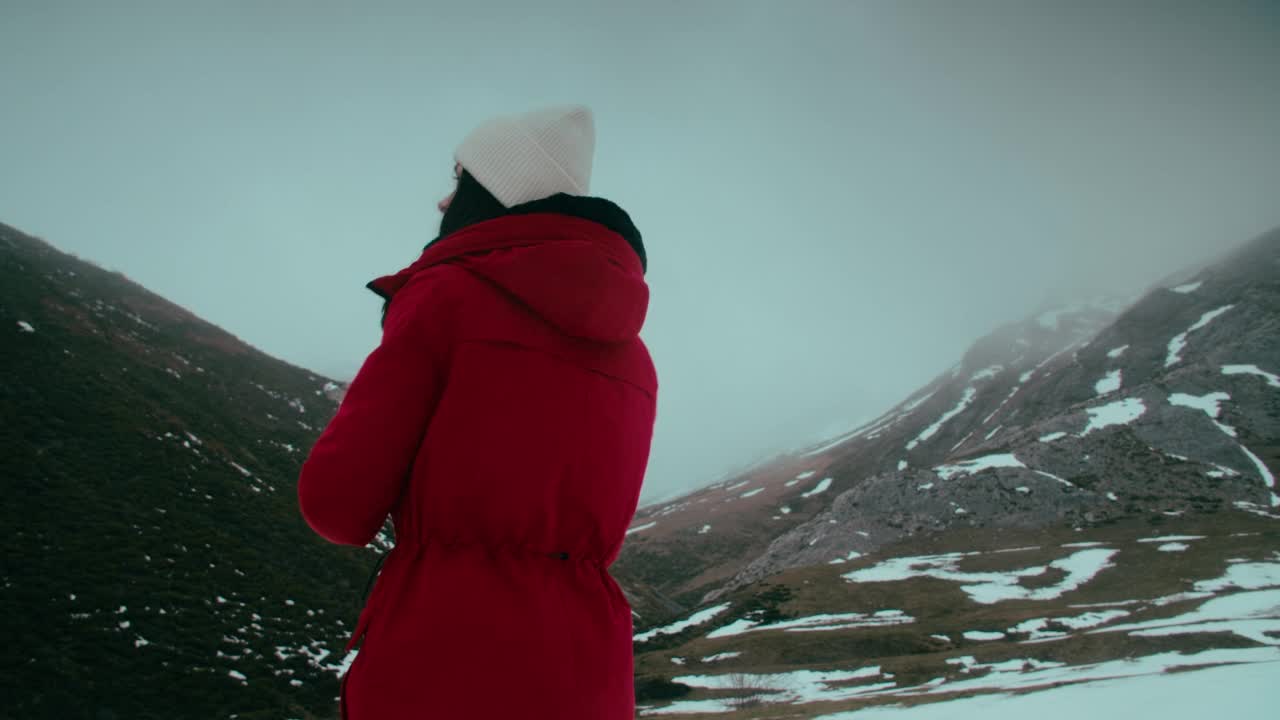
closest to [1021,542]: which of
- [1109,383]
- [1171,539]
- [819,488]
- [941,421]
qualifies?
[1171,539]

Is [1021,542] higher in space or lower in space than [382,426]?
lower

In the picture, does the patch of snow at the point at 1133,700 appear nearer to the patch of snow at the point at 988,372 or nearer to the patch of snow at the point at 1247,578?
the patch of snow at the point at 1247,578

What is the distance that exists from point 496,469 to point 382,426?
0.43 m

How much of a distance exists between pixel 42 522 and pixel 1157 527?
85.5 metres

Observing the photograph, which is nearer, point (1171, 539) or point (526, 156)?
point (526, 156)

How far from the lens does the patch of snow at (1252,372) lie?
77750 mm

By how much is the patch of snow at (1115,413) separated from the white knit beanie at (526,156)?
3753 inches

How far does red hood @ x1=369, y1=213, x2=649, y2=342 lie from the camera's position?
2.32 metres

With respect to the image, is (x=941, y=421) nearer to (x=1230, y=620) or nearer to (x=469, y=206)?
(x=1230, y=620)

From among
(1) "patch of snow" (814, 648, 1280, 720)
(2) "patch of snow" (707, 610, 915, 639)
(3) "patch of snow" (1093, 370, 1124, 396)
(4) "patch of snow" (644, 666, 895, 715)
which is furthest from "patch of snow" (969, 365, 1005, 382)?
(1) "patch of snow" (814, 648, 1280, 720)

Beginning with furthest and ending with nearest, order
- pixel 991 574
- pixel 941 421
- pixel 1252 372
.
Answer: pixel 941 421 < pixel 1252 372 < pixel 991 574

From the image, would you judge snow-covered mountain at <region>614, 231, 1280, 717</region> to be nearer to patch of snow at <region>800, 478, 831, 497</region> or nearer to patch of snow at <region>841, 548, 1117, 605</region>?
patch of snow at <region>841, 548, 1117, 605</region>

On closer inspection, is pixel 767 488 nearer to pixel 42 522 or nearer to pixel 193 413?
pixel 193 413

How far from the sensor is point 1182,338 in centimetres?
9781
